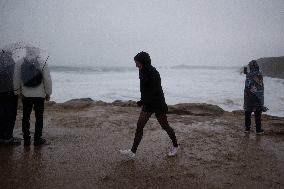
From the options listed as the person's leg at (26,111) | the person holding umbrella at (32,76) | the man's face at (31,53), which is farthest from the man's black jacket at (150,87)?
the person's leg at (26,111)

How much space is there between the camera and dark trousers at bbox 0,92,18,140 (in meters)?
5.02

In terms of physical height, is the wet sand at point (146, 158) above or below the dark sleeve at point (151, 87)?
below

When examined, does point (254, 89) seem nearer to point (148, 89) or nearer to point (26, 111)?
point (148, 89)

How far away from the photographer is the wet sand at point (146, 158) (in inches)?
146

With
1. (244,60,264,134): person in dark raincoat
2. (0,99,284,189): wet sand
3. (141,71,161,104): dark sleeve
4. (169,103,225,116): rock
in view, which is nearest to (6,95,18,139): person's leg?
(0,99,284,189): wet sand

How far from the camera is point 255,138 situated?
605 cm

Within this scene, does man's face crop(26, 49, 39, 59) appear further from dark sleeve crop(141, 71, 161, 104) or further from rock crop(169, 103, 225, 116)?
rock crop(169, 103, 225, 116)

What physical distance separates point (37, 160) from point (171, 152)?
226 centimetres

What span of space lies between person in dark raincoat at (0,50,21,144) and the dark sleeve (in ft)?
7.84

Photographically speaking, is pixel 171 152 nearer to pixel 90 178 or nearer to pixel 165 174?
pixel 165 174

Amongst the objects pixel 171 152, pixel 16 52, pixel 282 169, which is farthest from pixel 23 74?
pixel 282 169

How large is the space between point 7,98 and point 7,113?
0.29 metres

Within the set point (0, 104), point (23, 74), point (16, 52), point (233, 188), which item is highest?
point (16, 52)

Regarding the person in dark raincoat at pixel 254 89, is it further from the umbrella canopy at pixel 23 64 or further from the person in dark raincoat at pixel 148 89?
the umbrella canopy at pixel 23 64
